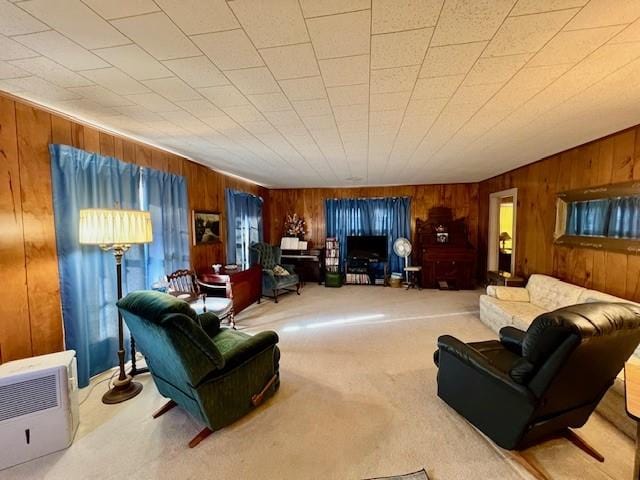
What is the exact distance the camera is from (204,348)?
168 cm

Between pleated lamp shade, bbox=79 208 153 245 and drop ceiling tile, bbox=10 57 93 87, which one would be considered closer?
drop ceiling tile, bbox=10 57 93 87

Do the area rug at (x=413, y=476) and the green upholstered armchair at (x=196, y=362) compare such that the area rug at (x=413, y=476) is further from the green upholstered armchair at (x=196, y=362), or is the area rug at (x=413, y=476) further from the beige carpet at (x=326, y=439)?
the green upholstered armchair at (x=196, y=362)

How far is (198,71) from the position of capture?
1.68 metres

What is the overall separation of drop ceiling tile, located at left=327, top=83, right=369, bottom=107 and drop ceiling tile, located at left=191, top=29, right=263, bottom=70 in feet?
1.93

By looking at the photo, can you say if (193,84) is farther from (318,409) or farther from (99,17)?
(318,409)

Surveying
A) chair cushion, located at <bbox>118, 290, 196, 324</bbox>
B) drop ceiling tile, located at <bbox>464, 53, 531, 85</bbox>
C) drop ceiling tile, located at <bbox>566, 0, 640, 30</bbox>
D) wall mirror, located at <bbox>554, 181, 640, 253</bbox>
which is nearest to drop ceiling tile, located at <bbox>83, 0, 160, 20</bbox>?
chair cushion, located at <bbox>118, 290, 196, 324</bbox>

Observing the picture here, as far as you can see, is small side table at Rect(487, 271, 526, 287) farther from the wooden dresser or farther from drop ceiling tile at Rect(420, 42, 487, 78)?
drop ceiling tile at Rect(420, 42, 487, 78)

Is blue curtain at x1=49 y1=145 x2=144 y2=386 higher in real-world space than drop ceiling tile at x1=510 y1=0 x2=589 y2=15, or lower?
lower

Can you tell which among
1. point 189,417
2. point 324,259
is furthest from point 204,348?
point 324,259

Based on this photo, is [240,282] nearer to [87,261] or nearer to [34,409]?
[87,261]

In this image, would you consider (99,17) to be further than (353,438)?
No

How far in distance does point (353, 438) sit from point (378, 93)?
2411 millimetres

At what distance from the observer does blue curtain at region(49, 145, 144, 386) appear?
228 centimetres

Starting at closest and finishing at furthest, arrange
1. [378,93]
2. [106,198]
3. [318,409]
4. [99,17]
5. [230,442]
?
[99,17] < [230,442] < [378,93] < [318,409] < [106,198]
